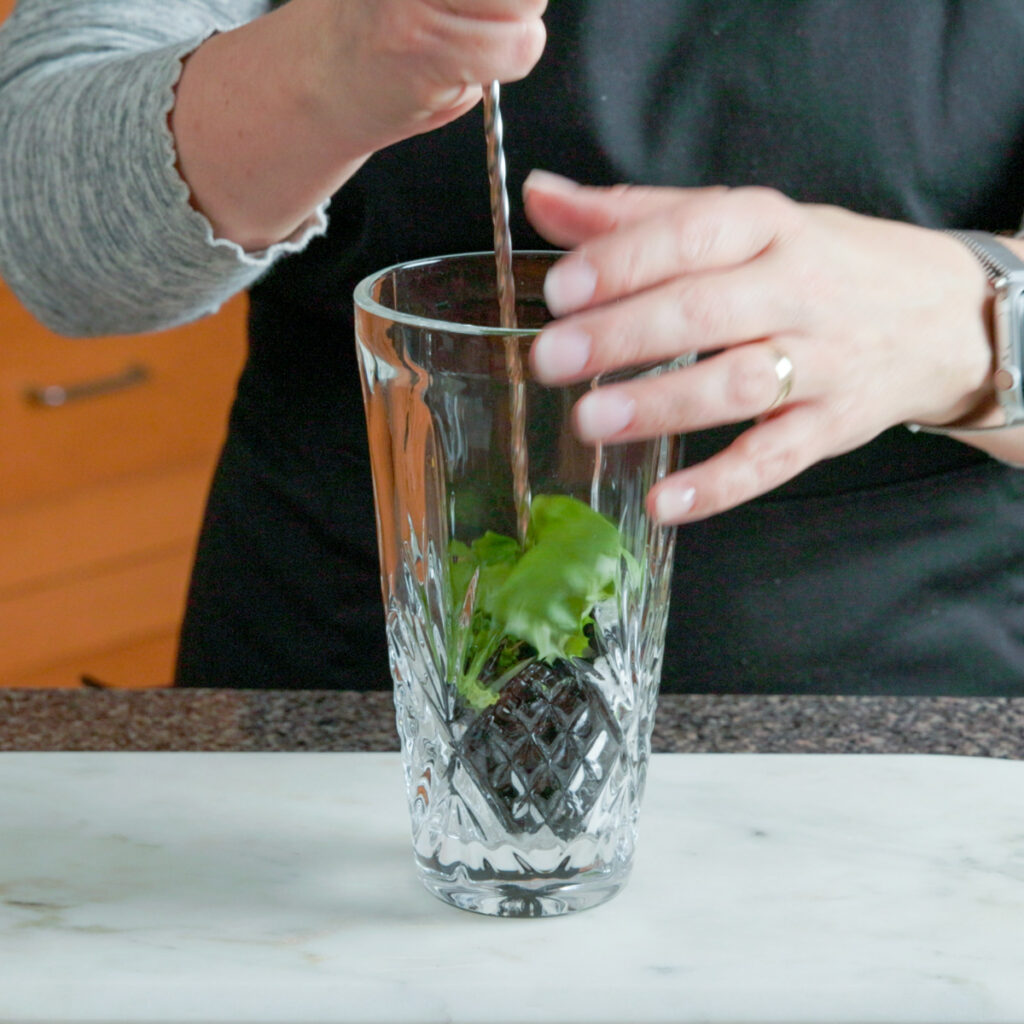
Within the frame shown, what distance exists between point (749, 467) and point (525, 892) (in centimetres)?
16

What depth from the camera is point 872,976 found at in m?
0.43

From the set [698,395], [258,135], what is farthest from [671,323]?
[258,135]

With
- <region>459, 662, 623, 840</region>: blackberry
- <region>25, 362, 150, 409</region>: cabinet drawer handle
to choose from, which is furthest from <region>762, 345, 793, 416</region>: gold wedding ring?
<region>25, 362, 150, 409</region>: cabinet drawer handle

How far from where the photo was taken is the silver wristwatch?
0.59 metres

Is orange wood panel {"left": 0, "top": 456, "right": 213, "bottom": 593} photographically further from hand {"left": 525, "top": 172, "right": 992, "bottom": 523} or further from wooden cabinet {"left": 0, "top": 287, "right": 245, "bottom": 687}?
hand {"left": 525, "top": 172, "right": 992, "bottom": 523}

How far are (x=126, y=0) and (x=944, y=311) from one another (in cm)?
43

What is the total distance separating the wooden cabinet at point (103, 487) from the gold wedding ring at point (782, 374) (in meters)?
1.43

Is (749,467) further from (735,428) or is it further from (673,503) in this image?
(735,428)

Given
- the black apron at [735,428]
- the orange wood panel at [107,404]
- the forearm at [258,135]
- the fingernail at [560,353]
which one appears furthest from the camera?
the orange wood panel at [107,404]

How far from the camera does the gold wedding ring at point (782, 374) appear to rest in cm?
48

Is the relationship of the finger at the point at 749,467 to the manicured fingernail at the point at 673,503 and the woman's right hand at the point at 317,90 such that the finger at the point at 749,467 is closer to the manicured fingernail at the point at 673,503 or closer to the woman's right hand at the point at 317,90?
the manicured fingernail at the point at 673,503

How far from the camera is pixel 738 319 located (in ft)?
1.50

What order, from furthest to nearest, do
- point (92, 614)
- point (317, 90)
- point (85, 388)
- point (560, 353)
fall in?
point (92, 614) < point (85, 388) < point (317, 90) < point (560, 353)

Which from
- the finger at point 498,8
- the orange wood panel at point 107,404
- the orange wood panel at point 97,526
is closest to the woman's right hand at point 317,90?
the finger at point 498,8
